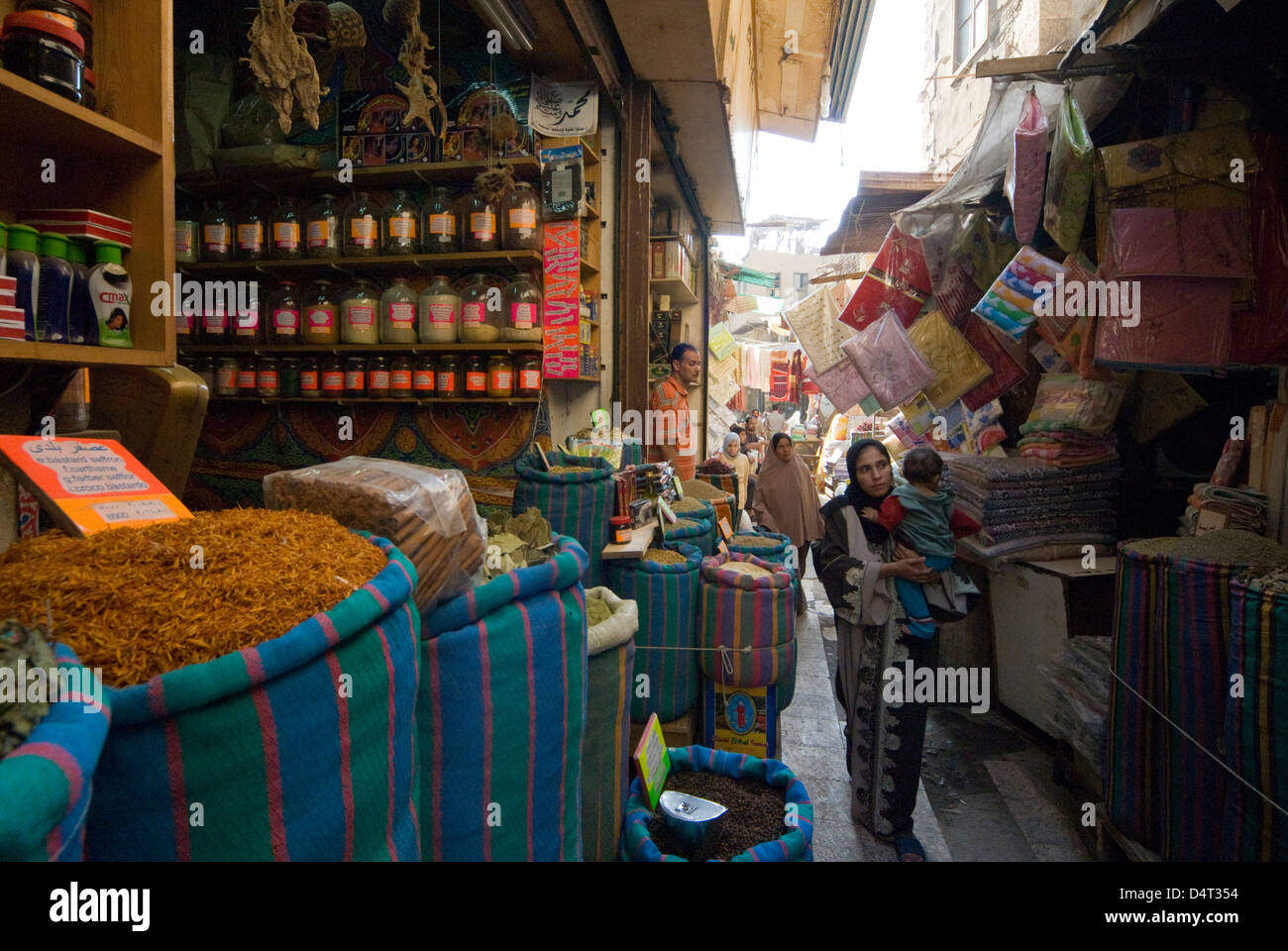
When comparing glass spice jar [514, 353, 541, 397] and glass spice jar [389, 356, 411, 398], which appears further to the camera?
glass spice jar [389, 356, 411, 398]

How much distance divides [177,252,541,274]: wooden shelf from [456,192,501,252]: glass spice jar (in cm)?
6

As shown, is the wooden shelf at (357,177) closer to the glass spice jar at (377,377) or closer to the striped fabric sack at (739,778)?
the glass spice jar at (377,377)

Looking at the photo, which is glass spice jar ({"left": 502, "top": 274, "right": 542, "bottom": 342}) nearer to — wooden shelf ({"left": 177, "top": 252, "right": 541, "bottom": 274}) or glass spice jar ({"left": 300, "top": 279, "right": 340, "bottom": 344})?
wooden shelf ({"left": 177, "top": 252, "right": 541, "bottom": 274})

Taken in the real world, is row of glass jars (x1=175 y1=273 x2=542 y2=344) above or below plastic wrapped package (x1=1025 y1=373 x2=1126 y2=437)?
above

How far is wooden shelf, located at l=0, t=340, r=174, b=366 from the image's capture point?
1.04m

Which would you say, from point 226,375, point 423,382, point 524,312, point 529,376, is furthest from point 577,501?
point 226,375

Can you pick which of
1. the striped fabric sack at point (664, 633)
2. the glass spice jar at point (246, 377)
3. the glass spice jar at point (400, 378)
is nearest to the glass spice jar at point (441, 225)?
the glass spice jar at point (400, 378)

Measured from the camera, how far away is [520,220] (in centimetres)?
357

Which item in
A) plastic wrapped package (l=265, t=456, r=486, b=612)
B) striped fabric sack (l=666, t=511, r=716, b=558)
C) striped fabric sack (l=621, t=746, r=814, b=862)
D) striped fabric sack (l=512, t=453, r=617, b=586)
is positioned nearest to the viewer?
plastic wrapped package (l=265, t=456, r=486, b=612)

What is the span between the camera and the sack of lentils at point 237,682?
2.10 ft

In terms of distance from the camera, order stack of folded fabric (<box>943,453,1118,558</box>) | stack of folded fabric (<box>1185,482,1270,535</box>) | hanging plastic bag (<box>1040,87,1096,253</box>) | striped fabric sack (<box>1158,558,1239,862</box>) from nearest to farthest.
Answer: striped fabric sack (<box>1158,558,1239,862</box>), stack of folded fabric (<box>1185,482,1270,535</box>), hanging plastic bag (<box>1040,87,1096,253</box>), stack of folded fabric (<box>943,453,1118,558</box>)

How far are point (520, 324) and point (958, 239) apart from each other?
7.33 ft

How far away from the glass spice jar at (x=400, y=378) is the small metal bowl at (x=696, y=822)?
113 inches

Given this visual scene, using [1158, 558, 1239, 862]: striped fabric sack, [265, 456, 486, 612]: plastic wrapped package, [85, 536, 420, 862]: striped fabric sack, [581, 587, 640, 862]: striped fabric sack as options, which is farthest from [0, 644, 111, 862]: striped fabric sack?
[1158, 558, 1239, 862]: striped fabric sack
